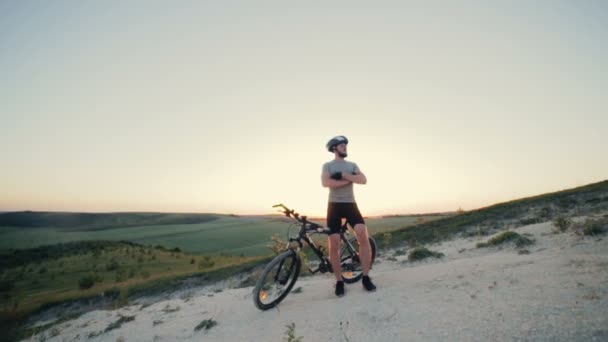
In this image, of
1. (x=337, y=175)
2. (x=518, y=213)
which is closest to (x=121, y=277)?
(x=337, y=175)

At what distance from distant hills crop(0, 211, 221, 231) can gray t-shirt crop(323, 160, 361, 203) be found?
9393cm

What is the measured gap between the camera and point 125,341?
615cm

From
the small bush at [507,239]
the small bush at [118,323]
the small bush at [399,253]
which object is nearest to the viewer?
the small bush at [118,323]

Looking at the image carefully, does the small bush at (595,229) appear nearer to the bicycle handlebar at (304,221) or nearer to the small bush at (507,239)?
the small bush at (507,239)

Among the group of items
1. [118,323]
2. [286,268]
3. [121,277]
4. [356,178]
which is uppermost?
[356,178]

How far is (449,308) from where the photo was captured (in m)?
4.25

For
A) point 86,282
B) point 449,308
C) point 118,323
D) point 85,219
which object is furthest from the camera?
point 85,219

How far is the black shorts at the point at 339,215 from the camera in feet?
19.0

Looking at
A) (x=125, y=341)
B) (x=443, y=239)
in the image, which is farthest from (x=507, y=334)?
(x=443, y=239)

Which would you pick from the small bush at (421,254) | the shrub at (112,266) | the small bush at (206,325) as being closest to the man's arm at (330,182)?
the small bush at (206,325)

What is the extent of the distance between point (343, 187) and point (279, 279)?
2.21 m

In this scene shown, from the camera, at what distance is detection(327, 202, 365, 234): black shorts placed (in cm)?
579

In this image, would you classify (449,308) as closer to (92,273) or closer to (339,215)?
(339,215)

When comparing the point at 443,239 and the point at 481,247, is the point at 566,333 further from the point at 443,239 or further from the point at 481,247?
the point at 443,239
